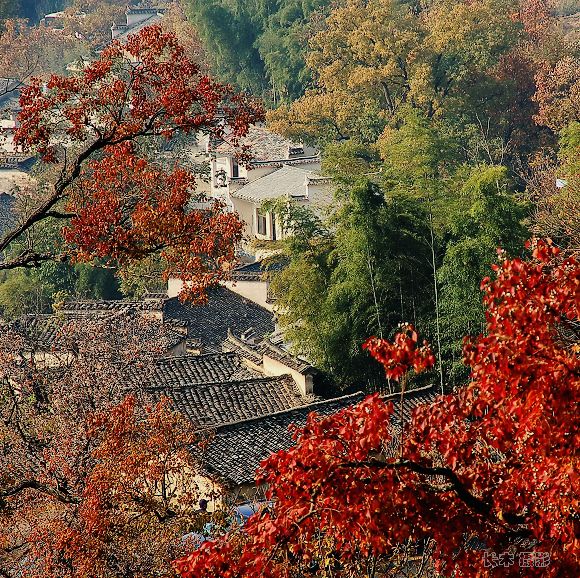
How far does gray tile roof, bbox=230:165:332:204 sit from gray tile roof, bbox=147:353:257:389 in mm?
13304

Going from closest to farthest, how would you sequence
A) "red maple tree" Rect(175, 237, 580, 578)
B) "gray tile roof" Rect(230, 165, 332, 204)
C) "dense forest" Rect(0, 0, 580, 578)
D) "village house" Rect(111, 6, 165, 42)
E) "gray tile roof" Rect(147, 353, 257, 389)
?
"red maple tree" Rect(175, 237, 580, 578) → "dense forest" Rect(0, 0, 580, 578) → "gray tile roof" Rect(147, 353, 257, 389) → "gray tile roof" Rect(230, 165, 332, 204) → "village house" Rect(111, 6, 165, 42)

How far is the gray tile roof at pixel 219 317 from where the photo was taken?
29828mm

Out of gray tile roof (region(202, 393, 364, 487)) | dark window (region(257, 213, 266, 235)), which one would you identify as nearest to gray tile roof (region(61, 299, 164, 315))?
dark window (region(257, 213, 266, 235))

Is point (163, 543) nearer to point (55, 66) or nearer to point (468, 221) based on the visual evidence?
point (468, 221)

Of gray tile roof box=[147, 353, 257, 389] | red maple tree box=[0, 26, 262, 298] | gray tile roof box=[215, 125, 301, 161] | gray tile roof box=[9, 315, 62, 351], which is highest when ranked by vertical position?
gray tile roof box=[215, 125, 301, 161]

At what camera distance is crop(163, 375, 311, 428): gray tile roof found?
2019 centimetres

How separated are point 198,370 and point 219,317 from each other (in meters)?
7.77

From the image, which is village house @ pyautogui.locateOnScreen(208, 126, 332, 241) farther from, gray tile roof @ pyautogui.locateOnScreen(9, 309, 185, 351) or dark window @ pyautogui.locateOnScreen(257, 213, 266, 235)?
gray tile roof @ pyautogui.locateOnScreen(9, 309, 185, 351)

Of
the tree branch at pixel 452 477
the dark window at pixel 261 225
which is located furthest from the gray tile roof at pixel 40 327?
the tree branch at pixel 452 477

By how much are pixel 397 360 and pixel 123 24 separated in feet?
252

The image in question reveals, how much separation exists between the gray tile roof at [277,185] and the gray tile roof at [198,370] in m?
13.3

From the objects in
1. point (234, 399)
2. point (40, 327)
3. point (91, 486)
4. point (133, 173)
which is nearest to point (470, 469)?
point (133, 173)

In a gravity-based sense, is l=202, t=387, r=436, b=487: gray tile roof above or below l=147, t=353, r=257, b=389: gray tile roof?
below

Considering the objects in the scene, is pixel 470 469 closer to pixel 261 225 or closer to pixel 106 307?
pixel 106 307
